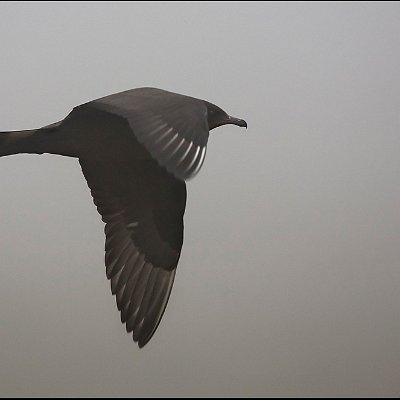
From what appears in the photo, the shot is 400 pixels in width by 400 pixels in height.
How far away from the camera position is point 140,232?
7.30ft

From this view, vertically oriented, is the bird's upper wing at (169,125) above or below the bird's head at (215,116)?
below

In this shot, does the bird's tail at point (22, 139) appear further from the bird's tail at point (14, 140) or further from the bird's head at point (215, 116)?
the bird's head at point (215, 116)

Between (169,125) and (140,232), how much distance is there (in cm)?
62

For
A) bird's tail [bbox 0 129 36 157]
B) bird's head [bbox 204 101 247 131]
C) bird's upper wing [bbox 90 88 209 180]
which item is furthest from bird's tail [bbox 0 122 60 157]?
bird's head [bbox 204 101 247 131]

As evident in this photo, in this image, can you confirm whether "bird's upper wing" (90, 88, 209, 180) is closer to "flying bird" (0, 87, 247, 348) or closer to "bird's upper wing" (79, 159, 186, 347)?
"flying bird" (0, 87, 247, 348)

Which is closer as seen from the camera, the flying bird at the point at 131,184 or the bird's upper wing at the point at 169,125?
the bird's upper wing at the point at 169,125

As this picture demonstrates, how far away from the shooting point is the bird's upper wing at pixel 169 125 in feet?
5.15

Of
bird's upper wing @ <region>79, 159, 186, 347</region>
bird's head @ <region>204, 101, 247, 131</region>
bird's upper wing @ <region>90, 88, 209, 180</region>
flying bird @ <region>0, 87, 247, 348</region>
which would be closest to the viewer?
bird's upper wing @ <region>90, 88, 209, 180</region>

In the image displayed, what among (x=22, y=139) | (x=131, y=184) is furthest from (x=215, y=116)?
(x=22, y=139)

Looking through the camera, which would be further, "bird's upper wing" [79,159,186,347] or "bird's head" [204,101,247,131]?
"bird's upper wing" [79,159,186,347]

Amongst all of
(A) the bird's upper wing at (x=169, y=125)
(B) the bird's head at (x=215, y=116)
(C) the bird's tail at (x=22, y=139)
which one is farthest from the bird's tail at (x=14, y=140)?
(B) the bird's head at (x=215, y=116)

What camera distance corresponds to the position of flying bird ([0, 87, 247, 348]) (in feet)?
6.04

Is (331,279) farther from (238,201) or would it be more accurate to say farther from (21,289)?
(21,289)

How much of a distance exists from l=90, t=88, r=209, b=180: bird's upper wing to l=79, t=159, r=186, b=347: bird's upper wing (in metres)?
0.33
